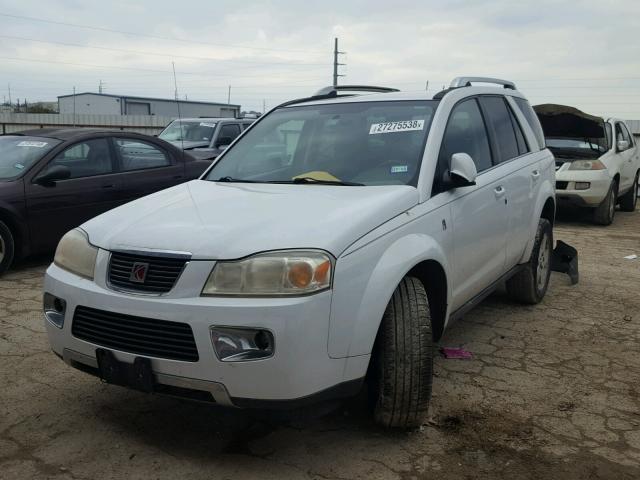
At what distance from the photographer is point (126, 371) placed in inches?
106

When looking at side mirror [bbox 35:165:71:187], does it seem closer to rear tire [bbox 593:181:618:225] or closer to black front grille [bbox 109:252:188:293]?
black front grille [bbox 109:252:188:293]

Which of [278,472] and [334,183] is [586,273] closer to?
[334,183]

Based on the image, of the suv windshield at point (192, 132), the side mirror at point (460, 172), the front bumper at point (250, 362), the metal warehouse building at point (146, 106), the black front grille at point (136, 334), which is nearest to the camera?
the front bumper at point (250, 362)

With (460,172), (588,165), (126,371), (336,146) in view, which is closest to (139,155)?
(336,146)

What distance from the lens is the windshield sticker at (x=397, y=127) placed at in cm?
367

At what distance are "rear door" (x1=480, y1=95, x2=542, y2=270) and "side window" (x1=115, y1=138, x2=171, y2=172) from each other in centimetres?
434

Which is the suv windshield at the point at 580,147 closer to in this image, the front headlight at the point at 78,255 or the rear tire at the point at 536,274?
the rear tire at the point at 536,274

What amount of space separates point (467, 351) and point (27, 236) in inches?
175

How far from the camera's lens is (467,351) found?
429 centimetres

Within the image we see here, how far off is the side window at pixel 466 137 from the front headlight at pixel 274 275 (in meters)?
1.24

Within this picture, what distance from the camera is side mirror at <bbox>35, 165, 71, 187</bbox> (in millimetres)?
6303

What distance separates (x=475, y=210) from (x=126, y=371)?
2.22m

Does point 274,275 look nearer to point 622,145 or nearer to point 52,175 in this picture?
point 52,175

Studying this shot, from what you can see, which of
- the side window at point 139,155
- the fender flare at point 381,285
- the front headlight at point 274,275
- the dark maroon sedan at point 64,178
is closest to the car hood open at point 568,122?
the side window at point 139,155
